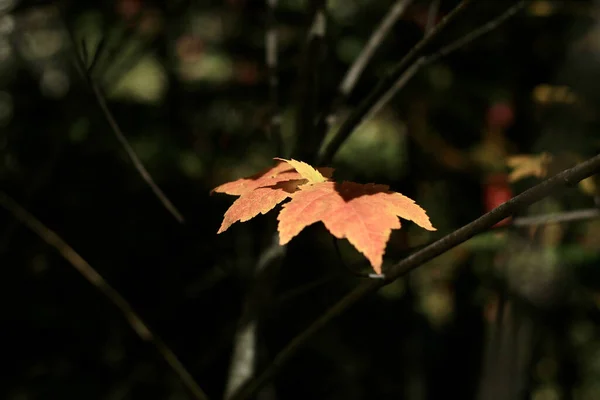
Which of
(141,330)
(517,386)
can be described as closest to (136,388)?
(141,330)

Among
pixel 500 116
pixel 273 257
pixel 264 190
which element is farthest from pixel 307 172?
pixel 500 116

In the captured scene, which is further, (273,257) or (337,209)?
(273,257)

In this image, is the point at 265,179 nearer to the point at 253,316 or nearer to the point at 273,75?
the point at 253,316

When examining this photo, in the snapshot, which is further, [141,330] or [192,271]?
[192,271]

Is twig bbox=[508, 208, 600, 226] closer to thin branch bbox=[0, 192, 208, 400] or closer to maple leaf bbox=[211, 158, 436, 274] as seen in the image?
maple leaf bbox=[211, 158, 436, 274]

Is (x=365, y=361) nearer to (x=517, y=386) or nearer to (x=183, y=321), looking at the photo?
(x=183, y=321)

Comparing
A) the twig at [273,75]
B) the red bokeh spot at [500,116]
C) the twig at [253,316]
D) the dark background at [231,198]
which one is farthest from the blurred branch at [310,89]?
the red bokeh spot at [500,116]
